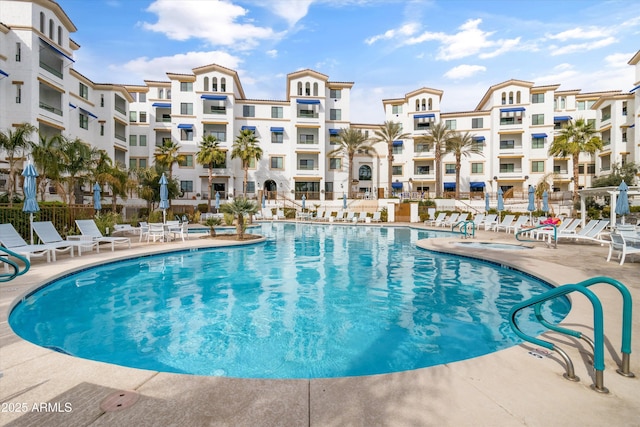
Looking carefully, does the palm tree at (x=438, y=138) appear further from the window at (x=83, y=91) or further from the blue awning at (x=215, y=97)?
the window at (x=83, y=91)

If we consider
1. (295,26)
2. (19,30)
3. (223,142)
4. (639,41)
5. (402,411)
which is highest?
(639,41)

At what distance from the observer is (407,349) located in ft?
16.2

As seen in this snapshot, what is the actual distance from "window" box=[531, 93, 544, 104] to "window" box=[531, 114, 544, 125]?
179 centimetres

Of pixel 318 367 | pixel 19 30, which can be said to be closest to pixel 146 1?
pixel 19 30

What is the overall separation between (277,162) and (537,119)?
3393cm

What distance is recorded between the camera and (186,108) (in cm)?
4069

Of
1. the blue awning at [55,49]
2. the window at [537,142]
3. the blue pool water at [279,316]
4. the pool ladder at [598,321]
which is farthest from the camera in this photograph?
the window at [537,142]

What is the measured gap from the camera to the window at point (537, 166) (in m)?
42.5

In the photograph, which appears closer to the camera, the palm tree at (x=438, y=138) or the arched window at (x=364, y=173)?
the palm tree at (x=438, y=138)

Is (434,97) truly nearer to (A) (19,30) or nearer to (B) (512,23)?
(B) (512,23)

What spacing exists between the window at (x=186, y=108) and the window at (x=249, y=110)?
20.9ft

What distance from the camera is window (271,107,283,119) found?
43.2 m

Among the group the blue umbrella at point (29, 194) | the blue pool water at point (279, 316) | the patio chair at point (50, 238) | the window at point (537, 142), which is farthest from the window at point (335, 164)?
the blue umbrella at point (29, 194)

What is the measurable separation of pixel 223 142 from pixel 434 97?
28.1 m
